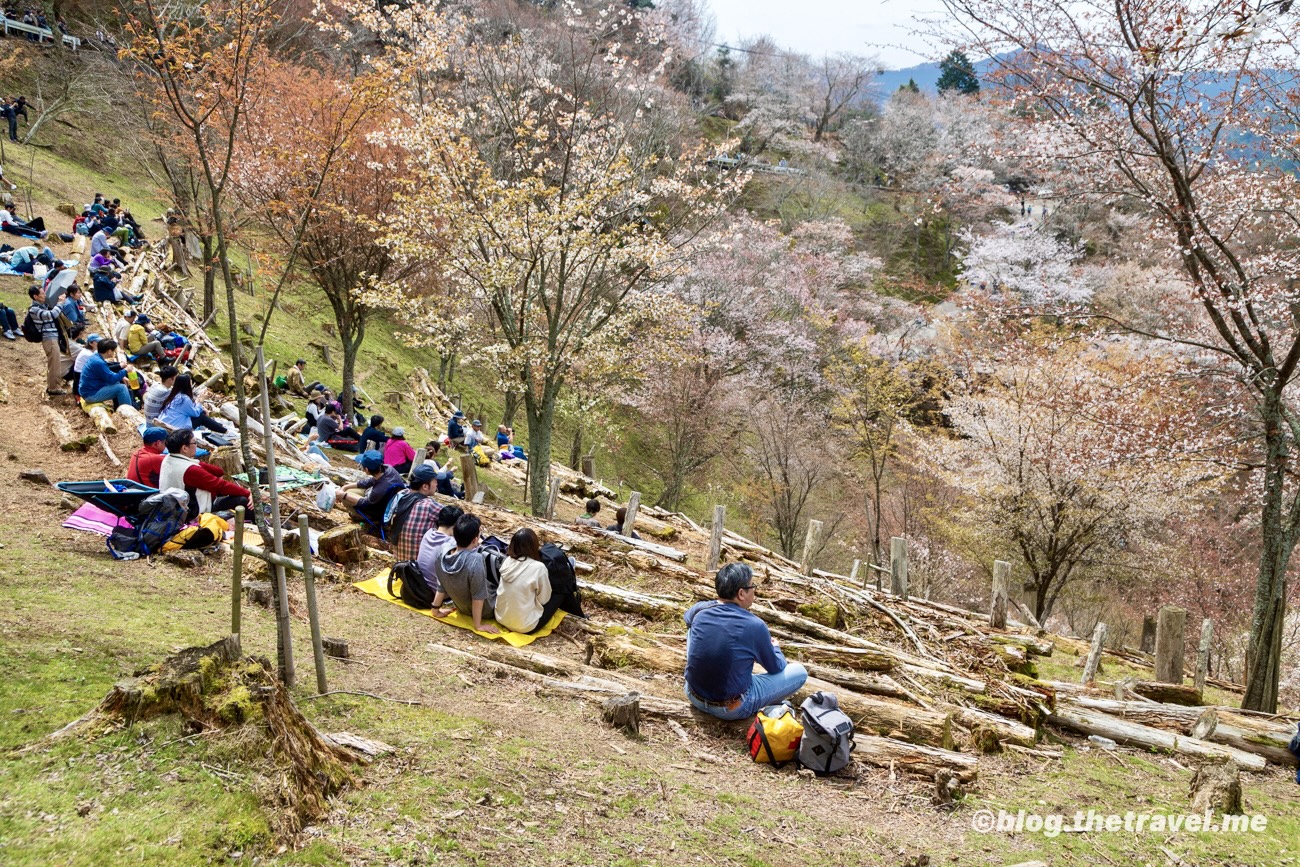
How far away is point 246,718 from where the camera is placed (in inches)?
134

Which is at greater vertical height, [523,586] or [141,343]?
[141,343]

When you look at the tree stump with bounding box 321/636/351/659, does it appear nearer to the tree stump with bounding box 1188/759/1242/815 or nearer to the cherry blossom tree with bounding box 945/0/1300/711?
the tree stump with bounding box 1188/759/1242/815

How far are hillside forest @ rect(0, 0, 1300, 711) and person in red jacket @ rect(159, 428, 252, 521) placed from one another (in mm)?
1581

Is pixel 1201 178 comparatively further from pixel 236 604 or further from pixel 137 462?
pixel 137 462

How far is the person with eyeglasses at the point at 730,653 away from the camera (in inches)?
214

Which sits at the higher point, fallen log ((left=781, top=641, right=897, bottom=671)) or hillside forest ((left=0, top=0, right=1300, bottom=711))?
hillside forest ((left=0, top=0, right=1300, bottom=711))

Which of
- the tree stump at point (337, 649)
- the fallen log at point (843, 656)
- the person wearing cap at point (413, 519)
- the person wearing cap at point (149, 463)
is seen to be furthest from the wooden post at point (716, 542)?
the person wearing cap at point (149, 463)

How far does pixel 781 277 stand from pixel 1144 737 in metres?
30.5

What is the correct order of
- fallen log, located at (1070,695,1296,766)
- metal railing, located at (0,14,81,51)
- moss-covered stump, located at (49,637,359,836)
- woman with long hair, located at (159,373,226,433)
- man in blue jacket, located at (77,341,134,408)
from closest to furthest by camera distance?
moss-covered stump, located at (49,637,359,836)
fallen log, located at (1070,695,1296,766)
woman with long hair, located at (159,373,226,433)
man in blue jacket, located at (77,341,134,408)
metal railing, located at (0,14,81,51)

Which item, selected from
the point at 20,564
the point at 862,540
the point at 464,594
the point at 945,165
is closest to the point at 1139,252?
the point at 945,165

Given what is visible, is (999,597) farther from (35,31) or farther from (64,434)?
(35,31)

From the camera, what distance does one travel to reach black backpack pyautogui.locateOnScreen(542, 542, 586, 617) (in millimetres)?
7285

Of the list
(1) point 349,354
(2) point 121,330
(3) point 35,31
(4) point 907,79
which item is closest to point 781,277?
(1) point 349,354

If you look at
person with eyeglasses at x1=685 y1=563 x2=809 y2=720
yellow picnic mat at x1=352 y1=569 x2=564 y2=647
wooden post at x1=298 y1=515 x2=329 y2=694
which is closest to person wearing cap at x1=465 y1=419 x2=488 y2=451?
yellow picnic mat at x1=352 y1=569 x2=564 y2=647
